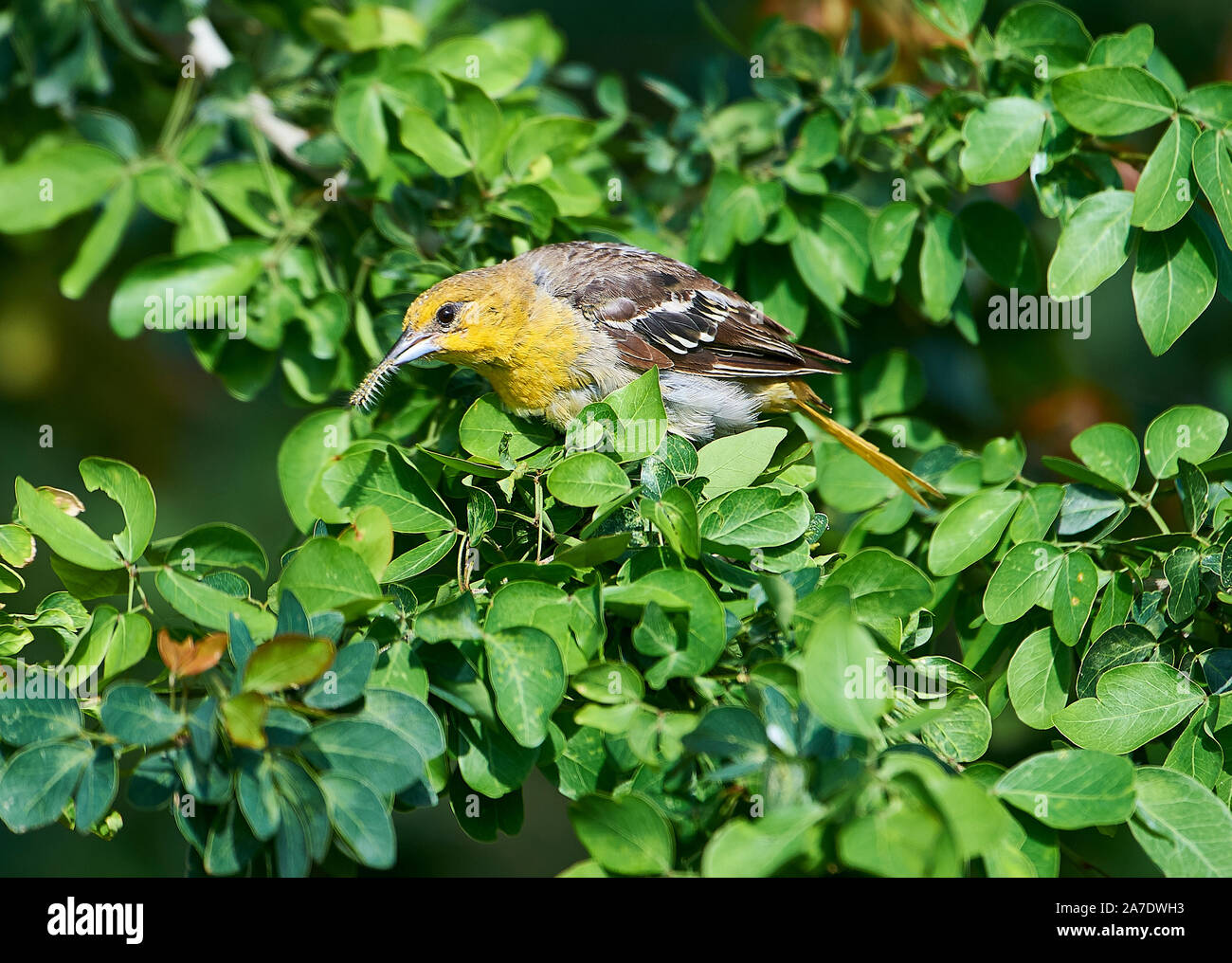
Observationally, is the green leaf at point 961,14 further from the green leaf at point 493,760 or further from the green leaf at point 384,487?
the green leaf at point 493,760

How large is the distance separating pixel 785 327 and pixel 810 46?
42.5 inches

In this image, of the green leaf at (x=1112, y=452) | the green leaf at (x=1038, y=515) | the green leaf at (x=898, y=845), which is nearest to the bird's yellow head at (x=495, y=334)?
the green leaf at (x=1038, y=515)

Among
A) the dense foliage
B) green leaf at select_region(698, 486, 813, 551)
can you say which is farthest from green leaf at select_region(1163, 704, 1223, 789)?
green leaf at select_region(698, 486, 813, 551)

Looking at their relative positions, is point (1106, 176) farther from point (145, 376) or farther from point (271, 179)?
point (145, 376)

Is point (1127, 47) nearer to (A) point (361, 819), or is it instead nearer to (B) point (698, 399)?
(B) point (698, 399)

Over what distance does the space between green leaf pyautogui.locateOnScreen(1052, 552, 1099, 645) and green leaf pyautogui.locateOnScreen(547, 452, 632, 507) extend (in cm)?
113

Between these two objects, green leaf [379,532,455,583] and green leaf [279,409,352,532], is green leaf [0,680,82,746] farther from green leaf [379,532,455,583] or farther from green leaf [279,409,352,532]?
green leaf [279,409,352,532]

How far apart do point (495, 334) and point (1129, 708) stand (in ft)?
7.17

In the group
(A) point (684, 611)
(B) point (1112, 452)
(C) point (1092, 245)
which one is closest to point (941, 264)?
(C) point (1092, 245)

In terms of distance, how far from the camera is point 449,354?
3240 mm

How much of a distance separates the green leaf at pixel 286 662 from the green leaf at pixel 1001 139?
2324 mm

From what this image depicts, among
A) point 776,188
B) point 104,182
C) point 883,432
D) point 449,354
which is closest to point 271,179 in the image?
point 104,182

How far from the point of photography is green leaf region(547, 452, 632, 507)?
2.16 metres

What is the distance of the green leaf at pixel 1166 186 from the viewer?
2.57 meters
